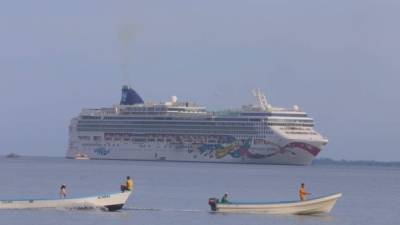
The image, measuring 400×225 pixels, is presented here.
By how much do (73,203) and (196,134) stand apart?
94855 mm

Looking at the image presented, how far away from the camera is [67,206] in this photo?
4947 cm

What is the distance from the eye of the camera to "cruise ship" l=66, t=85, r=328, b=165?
138500mm

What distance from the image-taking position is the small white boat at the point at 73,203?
48969mm

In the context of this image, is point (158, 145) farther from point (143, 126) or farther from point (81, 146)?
point (81, 146)

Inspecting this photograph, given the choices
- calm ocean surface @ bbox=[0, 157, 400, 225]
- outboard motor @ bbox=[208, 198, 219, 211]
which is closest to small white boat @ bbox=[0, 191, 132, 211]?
calm ocean surface @ bbox=[0, 157, 400, 225]

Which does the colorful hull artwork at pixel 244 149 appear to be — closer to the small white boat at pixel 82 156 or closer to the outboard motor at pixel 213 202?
the small white boat at pixel 82 156

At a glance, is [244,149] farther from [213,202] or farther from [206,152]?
[213,202]

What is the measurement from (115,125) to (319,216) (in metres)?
101

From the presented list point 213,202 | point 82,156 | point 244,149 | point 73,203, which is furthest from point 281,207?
point 82,156

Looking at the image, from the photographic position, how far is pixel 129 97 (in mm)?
160625

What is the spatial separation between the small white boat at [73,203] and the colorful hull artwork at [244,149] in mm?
87911

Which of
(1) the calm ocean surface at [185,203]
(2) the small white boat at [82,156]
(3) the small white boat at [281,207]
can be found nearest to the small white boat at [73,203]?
(1) the calm ocean surface at [185,203]

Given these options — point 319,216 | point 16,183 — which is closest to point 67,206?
point 319,216

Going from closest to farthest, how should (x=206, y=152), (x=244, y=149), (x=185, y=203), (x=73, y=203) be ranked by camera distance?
(x=73, y=203)
(x=185, y=203)
(x=244, y=149)
(x=206, y=152)
